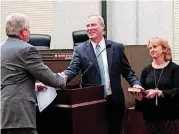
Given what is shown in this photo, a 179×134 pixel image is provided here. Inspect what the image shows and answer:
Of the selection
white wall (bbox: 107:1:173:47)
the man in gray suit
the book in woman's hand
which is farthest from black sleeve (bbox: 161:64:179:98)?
white wall (bbox: 107:1:173:47)

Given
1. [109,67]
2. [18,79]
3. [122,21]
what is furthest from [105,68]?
[122,21]

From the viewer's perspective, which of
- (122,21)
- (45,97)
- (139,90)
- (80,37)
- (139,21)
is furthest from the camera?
(122,21)

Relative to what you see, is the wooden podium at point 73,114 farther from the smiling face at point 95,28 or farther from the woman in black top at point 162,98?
the smiling face at point 95,28

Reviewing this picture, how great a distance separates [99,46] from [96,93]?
62 centimetres

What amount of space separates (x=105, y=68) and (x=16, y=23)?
3.24 ft

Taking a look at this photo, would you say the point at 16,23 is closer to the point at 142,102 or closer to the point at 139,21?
the point at 142,102

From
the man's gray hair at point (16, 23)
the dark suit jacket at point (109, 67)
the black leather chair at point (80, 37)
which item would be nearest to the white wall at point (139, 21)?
the black leather chair at point (80, 37)

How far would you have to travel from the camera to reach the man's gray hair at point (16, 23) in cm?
216

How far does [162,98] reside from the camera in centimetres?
268

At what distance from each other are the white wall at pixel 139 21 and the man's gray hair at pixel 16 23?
12.6ft

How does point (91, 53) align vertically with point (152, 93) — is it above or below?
above

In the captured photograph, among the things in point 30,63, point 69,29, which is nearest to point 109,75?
point 30,63

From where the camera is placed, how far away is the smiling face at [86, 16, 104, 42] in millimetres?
2971

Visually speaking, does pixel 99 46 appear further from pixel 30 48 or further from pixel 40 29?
pixel 40 29
